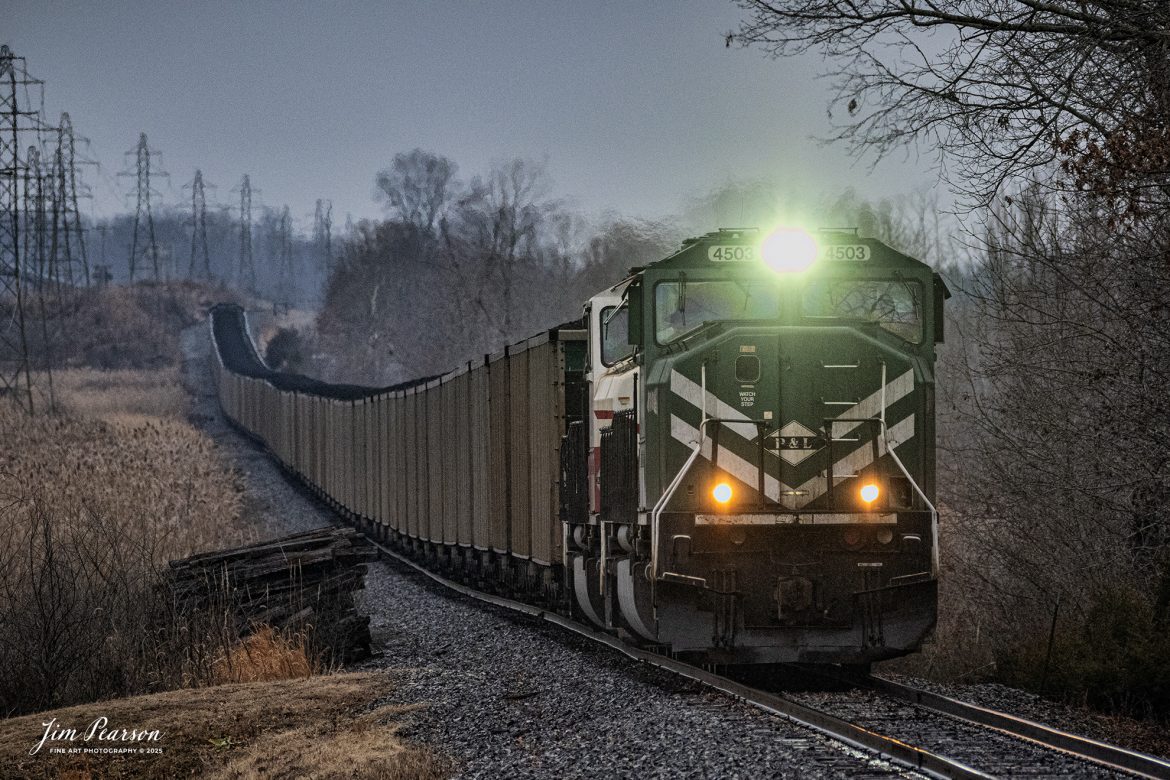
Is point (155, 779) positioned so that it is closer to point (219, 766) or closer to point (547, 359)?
point (219, 766)

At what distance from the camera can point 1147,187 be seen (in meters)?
9.92

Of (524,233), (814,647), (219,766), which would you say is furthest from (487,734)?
(524,233)

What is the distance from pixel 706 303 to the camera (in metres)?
9.94

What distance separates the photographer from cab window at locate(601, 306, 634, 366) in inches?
447

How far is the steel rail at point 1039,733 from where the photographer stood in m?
6.70

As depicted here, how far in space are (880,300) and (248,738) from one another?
557cm

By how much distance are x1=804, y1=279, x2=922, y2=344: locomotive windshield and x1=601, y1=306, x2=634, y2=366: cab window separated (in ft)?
5.95

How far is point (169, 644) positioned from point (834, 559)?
604 centimetres

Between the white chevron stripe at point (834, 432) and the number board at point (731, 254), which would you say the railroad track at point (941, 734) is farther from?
the number board at point (731, 254)

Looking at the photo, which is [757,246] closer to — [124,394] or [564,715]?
[564,715]

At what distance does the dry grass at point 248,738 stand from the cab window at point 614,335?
11.5 feet

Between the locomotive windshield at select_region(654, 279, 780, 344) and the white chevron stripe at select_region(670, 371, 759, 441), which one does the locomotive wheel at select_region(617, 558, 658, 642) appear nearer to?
the white chevron stripe at select_region(670, 371, 759, 441)
